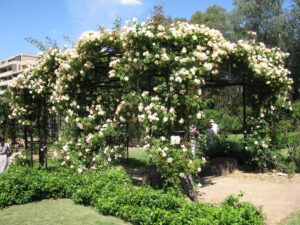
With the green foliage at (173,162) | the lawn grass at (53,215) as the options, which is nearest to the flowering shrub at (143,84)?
the green foliage at (173,162)

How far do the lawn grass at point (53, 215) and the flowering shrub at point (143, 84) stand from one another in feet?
4.64

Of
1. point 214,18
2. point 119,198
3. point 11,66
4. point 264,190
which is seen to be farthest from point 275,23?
point 11,66

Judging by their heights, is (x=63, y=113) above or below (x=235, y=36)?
below

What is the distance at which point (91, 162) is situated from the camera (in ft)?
30.2

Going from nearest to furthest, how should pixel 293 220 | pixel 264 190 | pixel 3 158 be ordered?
pixel 293 220, pixel 264 190, pixel 3 158

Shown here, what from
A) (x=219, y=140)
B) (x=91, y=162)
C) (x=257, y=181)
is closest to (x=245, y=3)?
(x=219, y=140)

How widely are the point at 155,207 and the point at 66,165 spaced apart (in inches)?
145

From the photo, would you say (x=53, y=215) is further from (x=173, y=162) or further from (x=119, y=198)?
(x=173, y=162)

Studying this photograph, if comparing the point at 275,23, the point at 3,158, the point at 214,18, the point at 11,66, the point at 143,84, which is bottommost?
the point at 3,158

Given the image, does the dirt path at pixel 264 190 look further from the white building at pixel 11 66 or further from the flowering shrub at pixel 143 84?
the white building at pixel 11 66

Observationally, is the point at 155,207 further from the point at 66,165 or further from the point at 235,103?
the point at 235,103

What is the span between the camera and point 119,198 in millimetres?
6898

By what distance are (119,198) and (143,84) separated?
253 cm

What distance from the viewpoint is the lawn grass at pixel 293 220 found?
6.36 m
